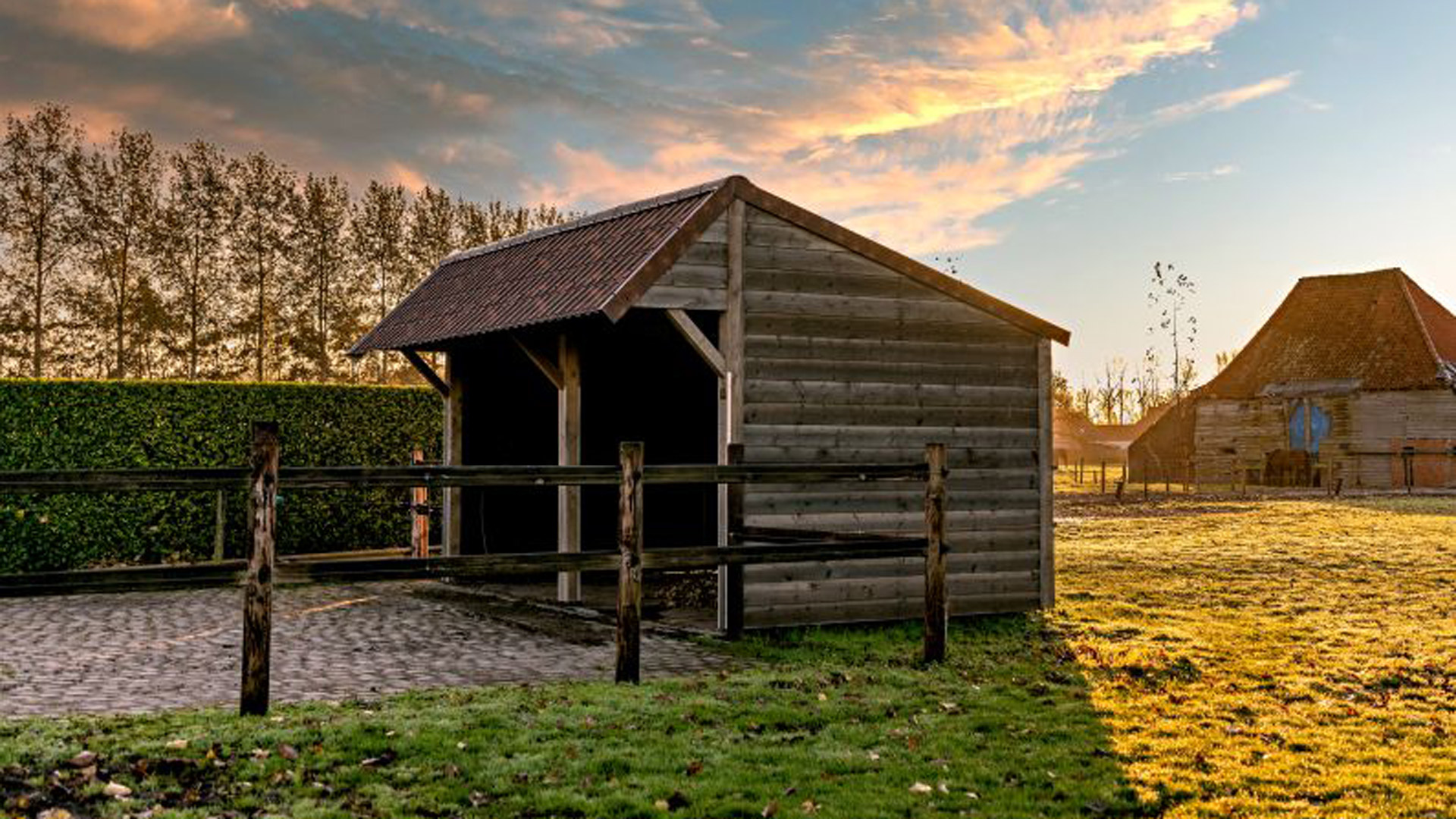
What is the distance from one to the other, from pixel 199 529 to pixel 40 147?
19936mm

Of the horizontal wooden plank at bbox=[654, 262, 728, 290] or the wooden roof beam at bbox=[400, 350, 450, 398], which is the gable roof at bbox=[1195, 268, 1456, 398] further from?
the horizontal wooden plank at bbox=[654, 262, 728, 290]

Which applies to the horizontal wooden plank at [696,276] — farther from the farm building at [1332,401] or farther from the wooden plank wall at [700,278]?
the farm building at [1332,401]

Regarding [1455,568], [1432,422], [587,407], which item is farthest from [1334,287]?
[587,407]

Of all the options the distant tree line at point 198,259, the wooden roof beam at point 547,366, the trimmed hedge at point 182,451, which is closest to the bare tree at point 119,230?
the distant tree line at point 198,259

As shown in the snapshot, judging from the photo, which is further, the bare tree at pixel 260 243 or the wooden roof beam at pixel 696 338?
the bare tree at pixel 260 243

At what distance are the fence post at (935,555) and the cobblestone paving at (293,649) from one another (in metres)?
1.71

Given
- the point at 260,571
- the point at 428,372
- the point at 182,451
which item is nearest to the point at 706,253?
the point at 260,571

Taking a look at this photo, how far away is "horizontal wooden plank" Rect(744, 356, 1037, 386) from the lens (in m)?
12.7

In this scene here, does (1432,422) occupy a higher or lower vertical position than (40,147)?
lower

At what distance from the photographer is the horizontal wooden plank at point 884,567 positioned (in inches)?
492

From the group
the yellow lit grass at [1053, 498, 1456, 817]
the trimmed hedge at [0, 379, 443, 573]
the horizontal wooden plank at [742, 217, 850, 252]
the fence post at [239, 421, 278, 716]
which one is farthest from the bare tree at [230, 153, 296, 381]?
the fence post at [239, 421, 278, 716]

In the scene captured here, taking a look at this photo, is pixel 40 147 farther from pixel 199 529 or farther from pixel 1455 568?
pixel 1455 568

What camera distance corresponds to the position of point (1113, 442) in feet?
338

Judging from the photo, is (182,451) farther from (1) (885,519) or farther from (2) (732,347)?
(1) (885,519)
